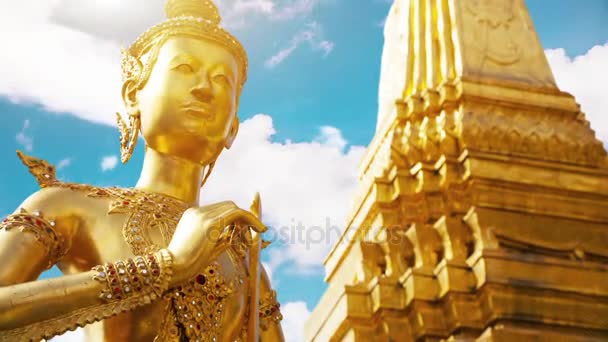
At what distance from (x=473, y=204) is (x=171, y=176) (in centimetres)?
319

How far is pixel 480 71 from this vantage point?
284 inches

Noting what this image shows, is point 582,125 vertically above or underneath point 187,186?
above

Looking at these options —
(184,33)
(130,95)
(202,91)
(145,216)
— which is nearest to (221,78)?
(202,91)

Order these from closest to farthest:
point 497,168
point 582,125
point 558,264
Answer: point 558,264 < point 497,168 < point 582,125

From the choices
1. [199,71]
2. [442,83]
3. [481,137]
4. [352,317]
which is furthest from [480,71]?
[199,71]

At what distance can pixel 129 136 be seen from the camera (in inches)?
145

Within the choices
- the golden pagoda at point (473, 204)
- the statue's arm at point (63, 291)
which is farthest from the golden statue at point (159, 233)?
the golden pagoda at point (473, 204)

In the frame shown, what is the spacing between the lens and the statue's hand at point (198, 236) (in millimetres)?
2891

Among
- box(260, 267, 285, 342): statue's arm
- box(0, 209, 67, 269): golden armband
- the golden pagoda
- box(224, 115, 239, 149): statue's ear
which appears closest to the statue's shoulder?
box(0, 209, 67, 269): golden armband

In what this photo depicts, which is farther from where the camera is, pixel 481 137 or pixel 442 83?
pixel 442 83

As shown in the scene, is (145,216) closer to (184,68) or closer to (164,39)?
(184,68)

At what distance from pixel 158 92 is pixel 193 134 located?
0.23 metres

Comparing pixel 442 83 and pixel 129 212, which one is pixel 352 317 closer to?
pixel 442 83

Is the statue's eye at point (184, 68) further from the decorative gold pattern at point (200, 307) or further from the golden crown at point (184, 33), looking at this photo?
the decorative gold pattern at point (200, 307)
